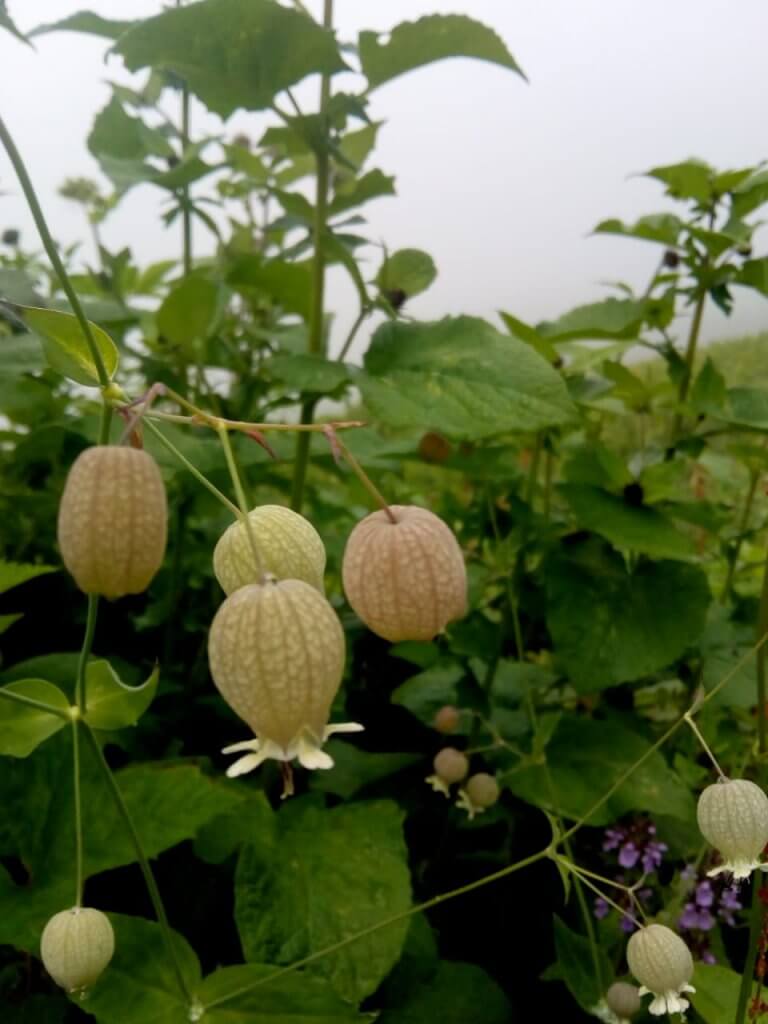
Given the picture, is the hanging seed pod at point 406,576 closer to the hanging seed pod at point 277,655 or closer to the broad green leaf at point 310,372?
the hanging seed pod at point 277,655

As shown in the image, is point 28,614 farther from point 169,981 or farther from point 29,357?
point 169,981

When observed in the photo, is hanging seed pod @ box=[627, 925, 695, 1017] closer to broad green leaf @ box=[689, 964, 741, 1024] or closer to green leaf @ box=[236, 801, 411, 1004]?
broad green leaf @ box=[689, 964, 741, 1024]

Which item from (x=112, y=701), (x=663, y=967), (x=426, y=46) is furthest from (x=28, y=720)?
(x=426, y=46)

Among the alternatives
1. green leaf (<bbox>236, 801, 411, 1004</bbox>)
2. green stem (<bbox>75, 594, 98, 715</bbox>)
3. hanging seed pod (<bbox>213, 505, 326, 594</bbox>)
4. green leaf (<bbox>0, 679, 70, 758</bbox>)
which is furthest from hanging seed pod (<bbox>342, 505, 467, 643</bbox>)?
green leaf (<bbox>236, 801, 411, 1004</bbox>)

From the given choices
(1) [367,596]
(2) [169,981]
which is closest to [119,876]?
(2) [169,981]

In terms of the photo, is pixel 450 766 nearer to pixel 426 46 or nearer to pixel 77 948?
pixel 77 948
